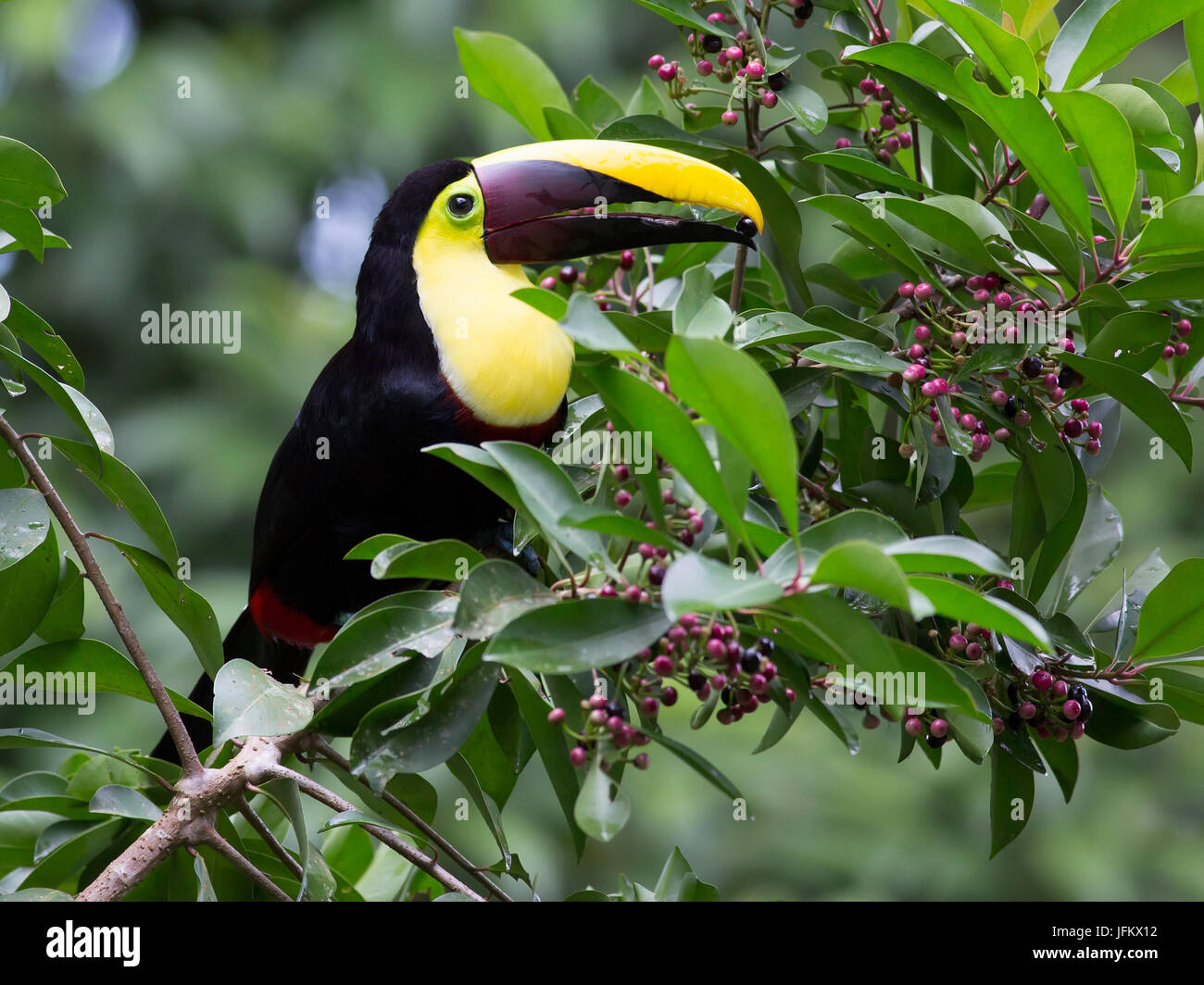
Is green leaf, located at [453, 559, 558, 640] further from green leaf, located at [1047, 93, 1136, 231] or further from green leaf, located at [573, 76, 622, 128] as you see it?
green leaf, located at [573, 76, 622, 128]

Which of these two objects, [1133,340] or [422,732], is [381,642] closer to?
[422,732]

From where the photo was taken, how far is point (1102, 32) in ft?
4.48

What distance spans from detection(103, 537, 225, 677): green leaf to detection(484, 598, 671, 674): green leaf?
1.90 ft

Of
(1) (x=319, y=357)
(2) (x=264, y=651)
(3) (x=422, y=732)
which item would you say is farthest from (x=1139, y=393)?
(1) (x=319, y=357)

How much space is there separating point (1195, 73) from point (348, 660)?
113cm

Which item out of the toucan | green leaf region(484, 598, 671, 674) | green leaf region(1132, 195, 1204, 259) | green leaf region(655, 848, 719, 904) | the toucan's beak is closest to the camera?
green leaf region(484, 598, 671, 674)

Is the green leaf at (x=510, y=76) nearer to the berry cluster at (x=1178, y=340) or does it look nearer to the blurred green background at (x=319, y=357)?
the berry cluster at (x=1178, y=340)

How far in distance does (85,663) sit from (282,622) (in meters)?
0.71

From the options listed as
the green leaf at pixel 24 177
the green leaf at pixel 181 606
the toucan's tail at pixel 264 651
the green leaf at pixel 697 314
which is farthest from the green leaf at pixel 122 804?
the toucan's tail at pixel 264 651

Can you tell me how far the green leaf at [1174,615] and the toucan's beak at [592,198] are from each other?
0.63 metres

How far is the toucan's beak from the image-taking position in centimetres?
156

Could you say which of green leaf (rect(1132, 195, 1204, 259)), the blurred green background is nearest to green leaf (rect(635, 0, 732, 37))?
green leaf (rect(1132, 195, 1204, 259))

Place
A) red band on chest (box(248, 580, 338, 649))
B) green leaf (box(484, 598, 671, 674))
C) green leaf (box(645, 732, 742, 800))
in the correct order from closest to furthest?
green leaf (box(484, 598, 671, 674)), green leaf (box(645, 732, 742, 800)), red band on chest (box(248, 580, 338, 649))

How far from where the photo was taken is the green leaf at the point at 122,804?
131cm
